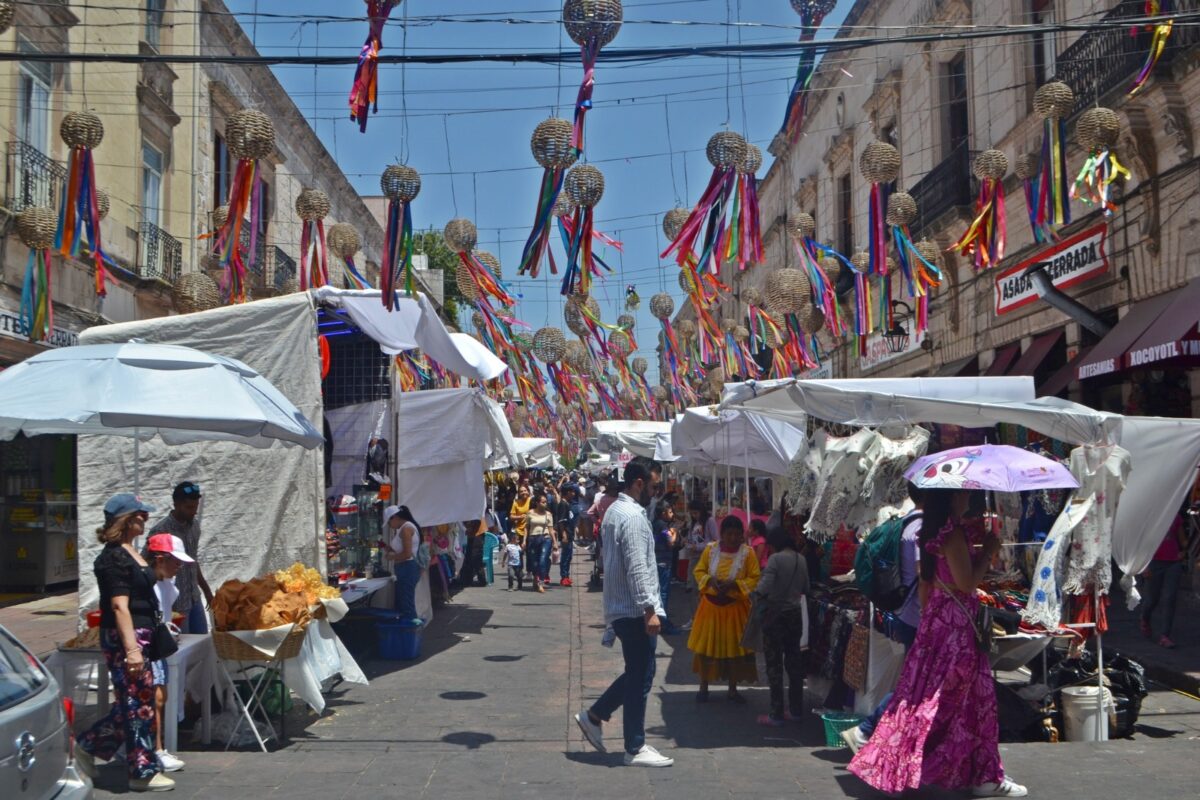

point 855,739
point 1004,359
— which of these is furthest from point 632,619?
point 1004,359

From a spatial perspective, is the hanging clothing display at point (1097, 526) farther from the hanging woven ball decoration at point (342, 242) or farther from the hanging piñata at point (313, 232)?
the hanging woven ball decoration at point (342, 242)

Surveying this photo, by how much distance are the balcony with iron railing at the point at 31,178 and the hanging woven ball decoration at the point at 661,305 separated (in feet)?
36.9

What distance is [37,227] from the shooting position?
13.3 meters

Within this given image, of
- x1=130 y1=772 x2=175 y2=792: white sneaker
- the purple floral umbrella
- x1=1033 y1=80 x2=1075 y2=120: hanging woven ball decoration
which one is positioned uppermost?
x1=1033 y1=80 x2=1075 y2=120: hanging woven ball decoration

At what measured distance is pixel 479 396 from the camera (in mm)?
12859

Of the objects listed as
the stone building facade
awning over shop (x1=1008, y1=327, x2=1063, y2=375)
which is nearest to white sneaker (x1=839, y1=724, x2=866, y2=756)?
the stone building facade

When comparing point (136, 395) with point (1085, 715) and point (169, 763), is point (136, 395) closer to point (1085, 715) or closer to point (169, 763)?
point (169, 763)

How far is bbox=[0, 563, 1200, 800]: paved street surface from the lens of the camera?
6055mm

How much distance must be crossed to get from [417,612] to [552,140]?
4.95m

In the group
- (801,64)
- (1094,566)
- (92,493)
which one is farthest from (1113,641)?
(92,493)

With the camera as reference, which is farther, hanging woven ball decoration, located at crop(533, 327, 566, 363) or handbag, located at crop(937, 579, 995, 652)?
hanging woven ball decoration, located at crop(533, 327, 566, 363)

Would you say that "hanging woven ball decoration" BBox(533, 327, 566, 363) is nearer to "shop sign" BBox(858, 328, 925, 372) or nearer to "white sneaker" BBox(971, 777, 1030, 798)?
"shop sign" BBox(858, 328, 925, 372)

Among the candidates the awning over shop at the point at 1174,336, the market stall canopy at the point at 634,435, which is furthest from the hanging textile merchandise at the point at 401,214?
the market stall canopy at the point at 634,435

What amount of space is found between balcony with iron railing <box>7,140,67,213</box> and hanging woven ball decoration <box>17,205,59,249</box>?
144 cm
